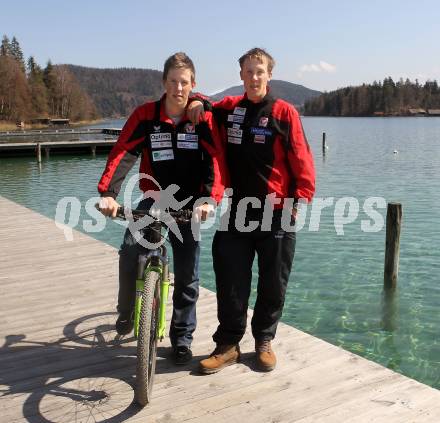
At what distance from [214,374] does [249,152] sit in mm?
1772

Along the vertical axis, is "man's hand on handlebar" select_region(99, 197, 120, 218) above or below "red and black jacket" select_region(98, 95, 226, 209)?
below

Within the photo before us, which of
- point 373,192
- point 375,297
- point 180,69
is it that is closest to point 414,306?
point 375,297

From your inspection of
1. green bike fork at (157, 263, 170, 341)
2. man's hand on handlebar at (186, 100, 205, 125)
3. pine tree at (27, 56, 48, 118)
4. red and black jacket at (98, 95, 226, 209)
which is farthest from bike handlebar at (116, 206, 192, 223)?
pine tree at (27, 56, 48, 118)

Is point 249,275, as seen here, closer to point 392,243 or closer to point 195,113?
point 195,113

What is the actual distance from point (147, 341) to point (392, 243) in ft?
21.4

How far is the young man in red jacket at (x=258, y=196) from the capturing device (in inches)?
153

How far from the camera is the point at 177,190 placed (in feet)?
13.2

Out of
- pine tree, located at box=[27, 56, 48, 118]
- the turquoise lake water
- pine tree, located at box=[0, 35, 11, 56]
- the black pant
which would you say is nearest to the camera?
the black pant

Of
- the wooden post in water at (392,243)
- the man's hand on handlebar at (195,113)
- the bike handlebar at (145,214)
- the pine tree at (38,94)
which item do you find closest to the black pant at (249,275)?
the bike handlebar at (145,214)

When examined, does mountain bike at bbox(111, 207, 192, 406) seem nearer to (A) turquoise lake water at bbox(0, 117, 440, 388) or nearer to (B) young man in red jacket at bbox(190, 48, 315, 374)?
(B) young man in red jacket at bbox(190, 48, 315, 374)

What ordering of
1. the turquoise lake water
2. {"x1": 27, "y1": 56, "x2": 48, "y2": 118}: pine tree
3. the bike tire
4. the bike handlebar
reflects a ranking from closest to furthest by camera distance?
the bike tire, the bike handlebar, the turquoise lake water, {"x1": 27, "y1": 56, "x2": 48, "y2": 118}: pine tree

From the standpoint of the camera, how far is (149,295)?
11.6ft

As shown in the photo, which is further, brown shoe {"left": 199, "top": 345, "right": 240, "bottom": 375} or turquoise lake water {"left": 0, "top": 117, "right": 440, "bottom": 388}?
turquoise lake water {"left": 0, "top": 117, "right": 440, "bottom": 388}

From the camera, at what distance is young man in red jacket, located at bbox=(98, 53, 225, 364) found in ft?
12.6
